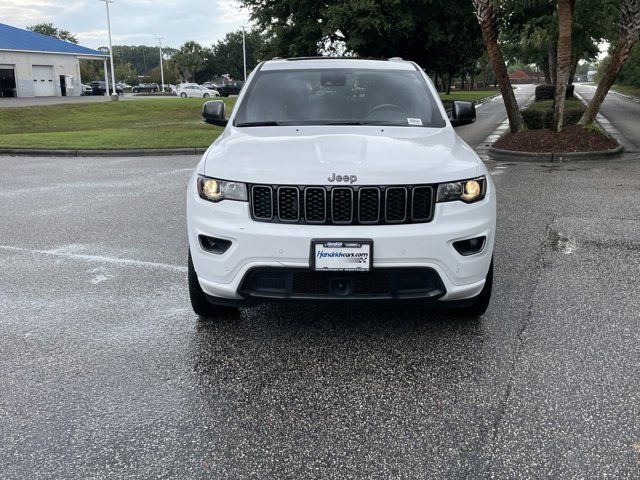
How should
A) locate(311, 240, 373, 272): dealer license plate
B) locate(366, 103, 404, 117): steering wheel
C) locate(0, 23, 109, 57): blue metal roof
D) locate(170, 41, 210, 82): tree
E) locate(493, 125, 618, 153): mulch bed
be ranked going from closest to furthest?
locate(311, 240, 373, 272): dealer license plate
locate(366, 103, 404, 117): steering wheel
locate(493, 125, 618, 153): mulch bed
locate(0, 23, 109, 57): blue metal roof
locate(170, 41, 210, 82): tree

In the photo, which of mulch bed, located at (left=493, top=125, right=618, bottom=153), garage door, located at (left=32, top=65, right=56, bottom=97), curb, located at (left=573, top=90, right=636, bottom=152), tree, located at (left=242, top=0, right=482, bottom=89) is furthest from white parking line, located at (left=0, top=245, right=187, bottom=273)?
garage door, located at (left=32, top=65, right=56, bottom=97)

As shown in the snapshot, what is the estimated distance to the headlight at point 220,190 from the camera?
362 centimetres

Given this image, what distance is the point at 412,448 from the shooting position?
2.78m

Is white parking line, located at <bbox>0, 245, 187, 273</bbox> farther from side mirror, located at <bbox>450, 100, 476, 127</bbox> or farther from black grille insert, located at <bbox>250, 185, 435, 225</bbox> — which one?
side mirror, located at <bbox>450, 100, 476, 127</bbox>

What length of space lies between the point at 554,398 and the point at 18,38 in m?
62.5

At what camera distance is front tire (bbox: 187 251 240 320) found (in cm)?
405

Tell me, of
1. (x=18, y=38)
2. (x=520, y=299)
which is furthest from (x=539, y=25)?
(x=18, y=38)

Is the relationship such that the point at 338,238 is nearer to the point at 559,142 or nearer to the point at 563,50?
the point at 559,142

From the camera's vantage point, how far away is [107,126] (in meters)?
25.1

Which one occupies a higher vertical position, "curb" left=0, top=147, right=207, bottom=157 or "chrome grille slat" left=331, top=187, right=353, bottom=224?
"chrome grille slat" left=331, top=187, right=353, bottom=224

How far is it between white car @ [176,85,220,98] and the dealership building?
7023 millimetres

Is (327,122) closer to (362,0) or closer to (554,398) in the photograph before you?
(554,398)

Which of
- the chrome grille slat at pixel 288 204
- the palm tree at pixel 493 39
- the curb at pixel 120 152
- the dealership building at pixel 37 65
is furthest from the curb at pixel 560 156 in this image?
the dealership building at pixel 37 65

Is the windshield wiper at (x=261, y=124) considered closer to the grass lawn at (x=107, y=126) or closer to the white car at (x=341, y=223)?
the white car at (x=341, y=223)
